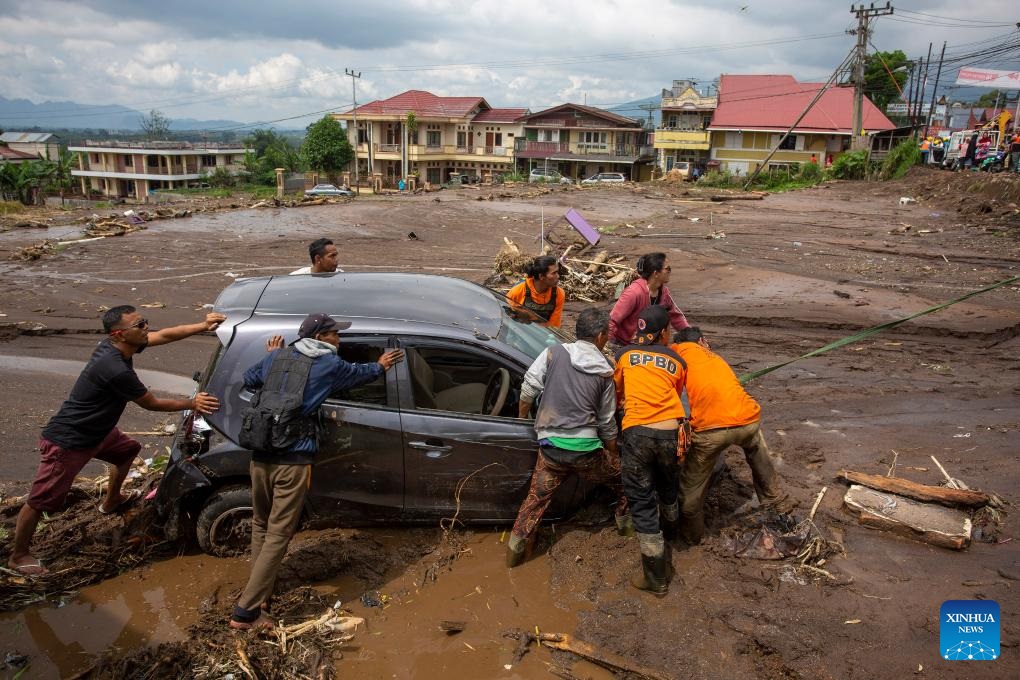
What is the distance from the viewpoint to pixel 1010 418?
626cm

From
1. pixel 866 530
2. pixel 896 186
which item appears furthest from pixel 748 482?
pixel 896 186

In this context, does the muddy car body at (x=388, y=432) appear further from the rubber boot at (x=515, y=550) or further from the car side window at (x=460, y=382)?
the rubber boot at (x=515, y=550)

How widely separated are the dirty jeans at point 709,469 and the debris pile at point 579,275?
711 cm

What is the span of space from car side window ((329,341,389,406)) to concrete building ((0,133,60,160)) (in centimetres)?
9128

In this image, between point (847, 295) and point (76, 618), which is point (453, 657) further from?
point (847, 295)

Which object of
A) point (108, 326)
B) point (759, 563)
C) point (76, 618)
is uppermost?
point (108, 326)

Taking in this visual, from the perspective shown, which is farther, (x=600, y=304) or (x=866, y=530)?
(x=600, y=304)

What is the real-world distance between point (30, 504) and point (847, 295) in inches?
465

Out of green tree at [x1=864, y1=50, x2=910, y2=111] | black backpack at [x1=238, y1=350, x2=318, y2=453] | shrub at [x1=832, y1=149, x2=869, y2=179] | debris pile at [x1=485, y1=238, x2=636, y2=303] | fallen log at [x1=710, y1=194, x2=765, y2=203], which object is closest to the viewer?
black backpack at [x1=238, y1=350, x2=318, y2=453]

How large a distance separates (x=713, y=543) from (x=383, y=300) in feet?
9.43

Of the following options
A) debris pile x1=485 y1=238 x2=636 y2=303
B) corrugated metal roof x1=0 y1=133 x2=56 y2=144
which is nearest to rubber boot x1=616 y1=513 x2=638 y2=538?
debris pile x1=485 y1=238 x2=636 y2=303

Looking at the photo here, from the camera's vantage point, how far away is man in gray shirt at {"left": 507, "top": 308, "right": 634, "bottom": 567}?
13.0 ft

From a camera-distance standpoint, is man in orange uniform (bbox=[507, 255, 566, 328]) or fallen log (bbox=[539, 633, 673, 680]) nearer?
fallen log (bbox=[539, 633, 673, 680])

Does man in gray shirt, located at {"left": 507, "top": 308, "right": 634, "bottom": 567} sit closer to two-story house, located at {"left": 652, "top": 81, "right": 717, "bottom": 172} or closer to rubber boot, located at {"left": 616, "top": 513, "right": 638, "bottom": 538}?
rubber boot, located at {"left": 616, "top": 513, "right": 638, "bottom": 538}
